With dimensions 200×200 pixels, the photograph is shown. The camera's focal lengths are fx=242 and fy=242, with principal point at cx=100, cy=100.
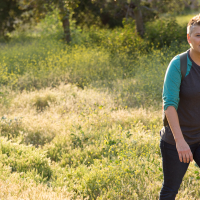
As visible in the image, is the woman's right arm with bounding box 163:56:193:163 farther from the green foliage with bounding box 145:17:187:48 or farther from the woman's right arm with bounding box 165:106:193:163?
the green foliage with bounding box 145:17:187:48

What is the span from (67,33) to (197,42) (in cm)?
1370

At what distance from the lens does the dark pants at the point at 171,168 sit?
2092mm

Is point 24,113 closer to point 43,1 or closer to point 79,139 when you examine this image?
point 79,139

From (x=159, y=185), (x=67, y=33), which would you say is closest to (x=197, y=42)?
(x=159, y=185)

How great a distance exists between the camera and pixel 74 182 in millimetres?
3281

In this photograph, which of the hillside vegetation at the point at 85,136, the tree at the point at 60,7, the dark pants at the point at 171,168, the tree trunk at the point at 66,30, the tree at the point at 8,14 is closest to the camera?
the dark pants at the point at 171,168

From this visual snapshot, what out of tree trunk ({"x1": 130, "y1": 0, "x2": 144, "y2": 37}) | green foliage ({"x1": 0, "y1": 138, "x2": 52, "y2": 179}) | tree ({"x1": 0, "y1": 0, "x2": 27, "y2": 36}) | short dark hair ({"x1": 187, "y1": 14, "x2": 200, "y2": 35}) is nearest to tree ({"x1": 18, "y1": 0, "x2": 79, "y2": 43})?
tree trunk ({"x1": 130, "y1": 0, "x2": 144, "y2": 37})

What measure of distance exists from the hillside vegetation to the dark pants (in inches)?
37.2

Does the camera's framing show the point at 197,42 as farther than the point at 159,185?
No

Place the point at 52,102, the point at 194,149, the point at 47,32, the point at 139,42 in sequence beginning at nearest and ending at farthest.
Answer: the point at 194,149 → the point at 52,102 → the point at 139,42 → the point at 47,32

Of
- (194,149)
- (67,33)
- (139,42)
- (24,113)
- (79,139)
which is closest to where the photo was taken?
(194,149)

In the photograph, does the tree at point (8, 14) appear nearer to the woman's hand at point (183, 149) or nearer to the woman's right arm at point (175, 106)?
the woman's right arm at point (175, 106)

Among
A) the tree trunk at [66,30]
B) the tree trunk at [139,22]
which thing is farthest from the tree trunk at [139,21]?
the tree trunk at [66,30]

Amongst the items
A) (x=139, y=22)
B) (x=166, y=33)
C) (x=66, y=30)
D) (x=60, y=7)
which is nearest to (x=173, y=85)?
(x=60, y=7)
